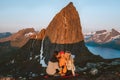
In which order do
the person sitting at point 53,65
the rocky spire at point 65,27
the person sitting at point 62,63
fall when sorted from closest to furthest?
1. the person sitting at point 62,63
2. the person sitting at point 53,65
3. the rocky spire at point 65,27

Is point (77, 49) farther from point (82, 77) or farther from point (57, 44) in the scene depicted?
point (82, 77)

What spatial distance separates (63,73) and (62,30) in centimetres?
10221

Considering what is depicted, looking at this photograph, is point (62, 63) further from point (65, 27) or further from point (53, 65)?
point (65, 27)

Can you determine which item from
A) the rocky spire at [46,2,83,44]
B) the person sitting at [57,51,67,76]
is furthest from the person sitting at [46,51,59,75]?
the rocky spire at [46,2,83,44]

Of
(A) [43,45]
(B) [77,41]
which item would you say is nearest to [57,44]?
(A) [43,45]

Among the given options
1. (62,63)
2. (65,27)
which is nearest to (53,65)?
(62,63)

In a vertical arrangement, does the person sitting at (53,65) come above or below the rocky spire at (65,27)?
below

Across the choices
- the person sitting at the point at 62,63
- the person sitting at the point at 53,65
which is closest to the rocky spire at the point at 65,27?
the person sitting at the point at 62,63

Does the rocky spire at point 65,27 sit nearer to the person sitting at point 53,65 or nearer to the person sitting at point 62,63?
the person sitting at point 62,63

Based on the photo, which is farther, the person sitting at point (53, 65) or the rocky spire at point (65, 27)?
the rocky spire at point (65, 27)

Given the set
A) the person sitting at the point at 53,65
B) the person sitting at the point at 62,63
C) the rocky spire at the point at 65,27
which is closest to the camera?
the person sitting at the point at 62,63

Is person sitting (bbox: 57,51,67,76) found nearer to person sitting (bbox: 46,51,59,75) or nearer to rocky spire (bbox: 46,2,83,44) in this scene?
person sitting (bbox: 46,51,59,75)

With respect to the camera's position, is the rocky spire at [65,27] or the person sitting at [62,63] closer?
the person sitting at [62,63]

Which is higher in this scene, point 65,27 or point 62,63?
point 65,27
